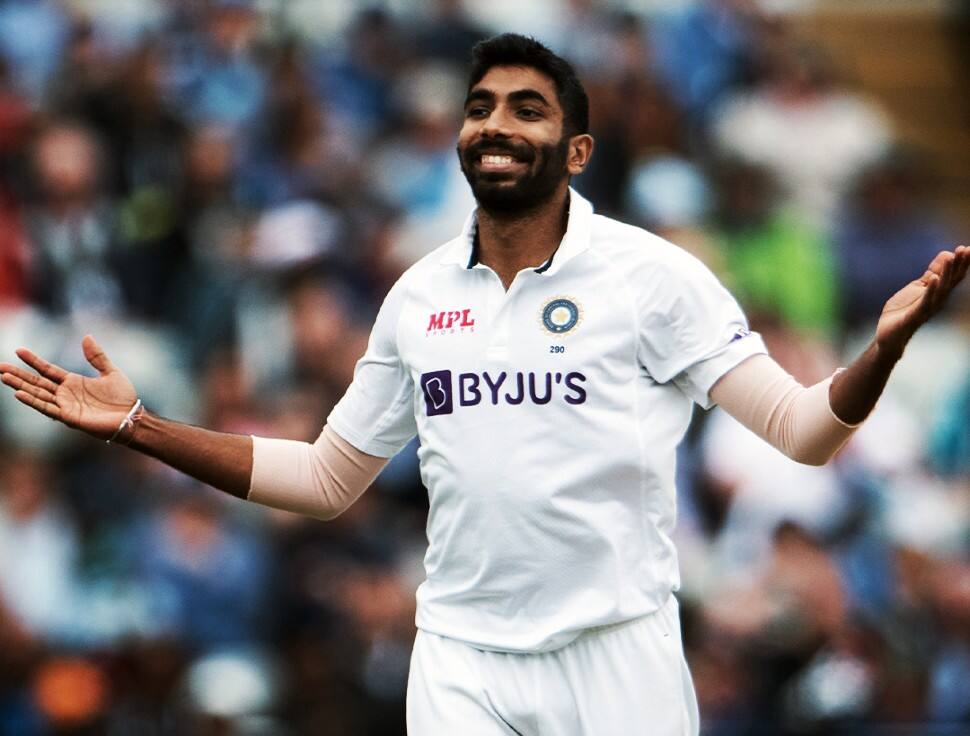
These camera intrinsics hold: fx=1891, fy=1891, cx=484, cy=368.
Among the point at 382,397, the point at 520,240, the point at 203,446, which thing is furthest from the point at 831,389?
the point at 203,446

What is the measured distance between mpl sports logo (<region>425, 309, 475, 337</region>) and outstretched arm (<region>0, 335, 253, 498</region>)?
71 cm

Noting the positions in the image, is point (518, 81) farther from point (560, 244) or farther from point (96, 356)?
point (96, 356)

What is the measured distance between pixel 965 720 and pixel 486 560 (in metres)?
4.23

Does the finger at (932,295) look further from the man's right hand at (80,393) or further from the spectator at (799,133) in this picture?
the spectator at (799,133)

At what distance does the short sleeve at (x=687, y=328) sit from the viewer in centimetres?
491

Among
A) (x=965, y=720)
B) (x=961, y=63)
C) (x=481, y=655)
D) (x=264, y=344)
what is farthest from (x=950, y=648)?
(x=961, y=63)

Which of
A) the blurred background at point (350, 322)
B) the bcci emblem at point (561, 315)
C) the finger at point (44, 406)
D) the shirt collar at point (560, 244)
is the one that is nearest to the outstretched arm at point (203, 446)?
the finger at point (44, 406)

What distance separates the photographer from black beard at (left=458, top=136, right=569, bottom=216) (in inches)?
198

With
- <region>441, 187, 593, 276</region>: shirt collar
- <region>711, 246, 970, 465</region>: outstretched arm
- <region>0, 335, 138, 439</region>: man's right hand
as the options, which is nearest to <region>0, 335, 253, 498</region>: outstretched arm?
<region>0, 335, 138, 439</region>: man's right hand

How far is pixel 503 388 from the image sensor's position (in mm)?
4930

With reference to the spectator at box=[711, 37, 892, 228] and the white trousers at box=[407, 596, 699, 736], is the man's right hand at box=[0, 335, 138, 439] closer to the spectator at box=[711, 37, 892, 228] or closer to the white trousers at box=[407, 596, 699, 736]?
the white trousers at box=[407, 596, 699, 736]

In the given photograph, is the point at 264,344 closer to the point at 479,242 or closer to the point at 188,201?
the point at 188,201

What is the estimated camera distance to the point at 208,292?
31.9 ft

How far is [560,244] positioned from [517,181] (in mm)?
210
